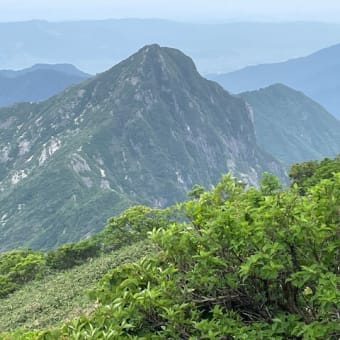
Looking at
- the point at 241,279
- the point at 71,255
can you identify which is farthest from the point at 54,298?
the point at 241,279

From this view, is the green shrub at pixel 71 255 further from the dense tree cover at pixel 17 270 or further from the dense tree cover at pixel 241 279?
the dense tree cover at pixel 241 279

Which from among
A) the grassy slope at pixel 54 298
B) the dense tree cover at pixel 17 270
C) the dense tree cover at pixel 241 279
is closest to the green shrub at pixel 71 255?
the dense tree cover at pixel 17 270

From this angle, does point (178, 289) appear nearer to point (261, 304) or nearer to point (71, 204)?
point (261, 304)

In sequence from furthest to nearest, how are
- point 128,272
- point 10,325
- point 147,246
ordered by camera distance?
point 147,246 < point 10,325 < point 128,272

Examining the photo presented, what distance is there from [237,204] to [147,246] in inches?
1344

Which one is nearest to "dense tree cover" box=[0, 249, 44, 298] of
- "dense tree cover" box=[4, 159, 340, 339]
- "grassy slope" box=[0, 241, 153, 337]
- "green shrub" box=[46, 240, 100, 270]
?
"green shrub" box=[46, 240, 100, 270]

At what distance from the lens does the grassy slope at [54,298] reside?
31219mm

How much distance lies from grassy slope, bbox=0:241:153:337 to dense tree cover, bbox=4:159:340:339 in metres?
20.9

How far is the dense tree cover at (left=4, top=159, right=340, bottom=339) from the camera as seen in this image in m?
7.46

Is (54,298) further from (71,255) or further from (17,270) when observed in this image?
(17,270)

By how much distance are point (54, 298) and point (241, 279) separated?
3033 cm

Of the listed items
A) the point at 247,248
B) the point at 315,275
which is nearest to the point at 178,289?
the point at 247,248

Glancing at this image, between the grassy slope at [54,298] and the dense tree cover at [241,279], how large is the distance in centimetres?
2087

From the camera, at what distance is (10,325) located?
32906 millimetres
